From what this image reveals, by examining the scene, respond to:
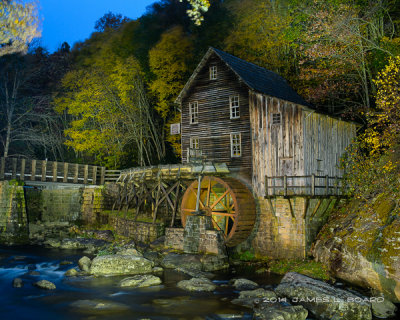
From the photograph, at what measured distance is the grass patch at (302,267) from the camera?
13.3m

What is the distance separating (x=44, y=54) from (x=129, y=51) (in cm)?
1377

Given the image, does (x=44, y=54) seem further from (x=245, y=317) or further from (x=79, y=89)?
(x=245, y=317)

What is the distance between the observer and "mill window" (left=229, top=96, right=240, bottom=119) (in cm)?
1884

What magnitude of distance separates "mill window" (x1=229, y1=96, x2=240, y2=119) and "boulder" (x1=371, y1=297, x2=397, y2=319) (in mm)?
10675

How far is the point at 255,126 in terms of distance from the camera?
17.9 m

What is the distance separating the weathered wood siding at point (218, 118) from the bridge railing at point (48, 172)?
30.8ft

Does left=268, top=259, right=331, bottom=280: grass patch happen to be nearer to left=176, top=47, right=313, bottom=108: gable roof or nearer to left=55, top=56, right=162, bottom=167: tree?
left=176, top=47, right=313, bottom=108: gable roof

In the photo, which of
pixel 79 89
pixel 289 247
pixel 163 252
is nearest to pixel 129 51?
pixel 79 89

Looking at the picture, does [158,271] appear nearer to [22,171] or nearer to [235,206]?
[235,206]

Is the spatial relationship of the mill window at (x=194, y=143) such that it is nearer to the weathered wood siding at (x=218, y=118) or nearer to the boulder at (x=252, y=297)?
the weathered wood siding at (x=218, y=118)

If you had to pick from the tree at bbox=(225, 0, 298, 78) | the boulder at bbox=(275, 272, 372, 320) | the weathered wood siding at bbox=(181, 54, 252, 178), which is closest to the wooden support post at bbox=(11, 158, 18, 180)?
the weathered wood siding at bbox=(181, 54, 252, 178)

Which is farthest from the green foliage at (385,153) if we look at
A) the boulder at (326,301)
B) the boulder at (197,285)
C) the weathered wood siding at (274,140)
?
the boulder at (197,285)

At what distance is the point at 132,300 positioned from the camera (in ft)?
36.7

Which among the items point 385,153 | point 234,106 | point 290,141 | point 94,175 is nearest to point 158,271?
point 290,141
